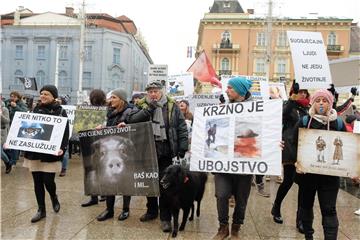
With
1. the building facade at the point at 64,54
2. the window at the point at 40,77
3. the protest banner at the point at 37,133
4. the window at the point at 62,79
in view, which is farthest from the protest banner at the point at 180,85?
the window at the point at 40,77

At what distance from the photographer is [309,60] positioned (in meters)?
7.03

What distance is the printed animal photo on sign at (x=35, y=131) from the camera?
6.21m

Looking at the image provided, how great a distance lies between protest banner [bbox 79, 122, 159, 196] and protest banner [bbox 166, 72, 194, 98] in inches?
275

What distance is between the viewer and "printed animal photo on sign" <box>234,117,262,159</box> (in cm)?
523

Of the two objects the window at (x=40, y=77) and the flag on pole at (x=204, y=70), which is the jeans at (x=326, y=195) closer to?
the flag on pole at (x=204, y=70)

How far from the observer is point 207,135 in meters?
5.51

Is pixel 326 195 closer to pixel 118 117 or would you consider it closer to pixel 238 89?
pixel 238 89

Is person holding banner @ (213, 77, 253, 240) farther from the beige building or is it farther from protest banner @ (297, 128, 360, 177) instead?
the beige building

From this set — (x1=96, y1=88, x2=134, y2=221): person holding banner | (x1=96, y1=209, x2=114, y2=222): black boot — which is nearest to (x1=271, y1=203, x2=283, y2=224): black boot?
(x1=96, y1=88, x2=134, y2=221): person holding banner

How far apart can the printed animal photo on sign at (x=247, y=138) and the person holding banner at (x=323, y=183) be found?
54 cm

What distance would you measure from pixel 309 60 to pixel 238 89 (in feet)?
7.19

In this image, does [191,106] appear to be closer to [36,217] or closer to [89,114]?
[89,114]

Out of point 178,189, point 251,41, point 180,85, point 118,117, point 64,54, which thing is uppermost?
point 251,41

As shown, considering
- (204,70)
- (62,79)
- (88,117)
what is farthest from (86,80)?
(88,117)
